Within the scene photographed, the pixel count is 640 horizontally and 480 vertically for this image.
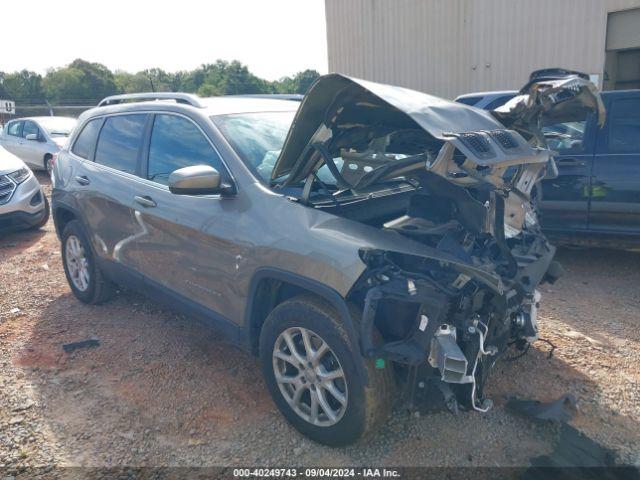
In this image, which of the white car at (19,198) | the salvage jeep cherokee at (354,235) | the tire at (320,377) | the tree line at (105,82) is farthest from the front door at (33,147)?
the tree line at (105,82)

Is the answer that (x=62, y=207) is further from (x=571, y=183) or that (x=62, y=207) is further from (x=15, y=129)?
(x=15, y=129)

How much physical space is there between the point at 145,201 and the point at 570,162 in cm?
421

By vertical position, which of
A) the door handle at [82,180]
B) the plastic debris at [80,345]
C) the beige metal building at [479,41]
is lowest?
the plastic debris at [80,345]

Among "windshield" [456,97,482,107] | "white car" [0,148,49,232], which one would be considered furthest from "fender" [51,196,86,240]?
"windshield" [456,97,482,107]

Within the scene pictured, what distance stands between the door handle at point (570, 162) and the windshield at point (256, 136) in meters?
3.15

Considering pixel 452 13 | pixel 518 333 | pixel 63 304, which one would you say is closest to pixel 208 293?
pixel 518 333

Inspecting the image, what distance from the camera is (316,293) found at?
2770 millimetres

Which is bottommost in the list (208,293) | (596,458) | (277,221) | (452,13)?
(596,458)

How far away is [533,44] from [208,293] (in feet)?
42.9

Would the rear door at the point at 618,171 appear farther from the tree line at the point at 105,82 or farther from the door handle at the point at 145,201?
the tree line at the point at 105,82

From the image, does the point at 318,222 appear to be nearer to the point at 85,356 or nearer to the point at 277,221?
the point at 277,221

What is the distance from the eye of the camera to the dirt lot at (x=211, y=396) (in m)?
2.91

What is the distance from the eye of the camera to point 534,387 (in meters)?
3.44

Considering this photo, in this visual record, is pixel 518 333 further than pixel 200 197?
No
